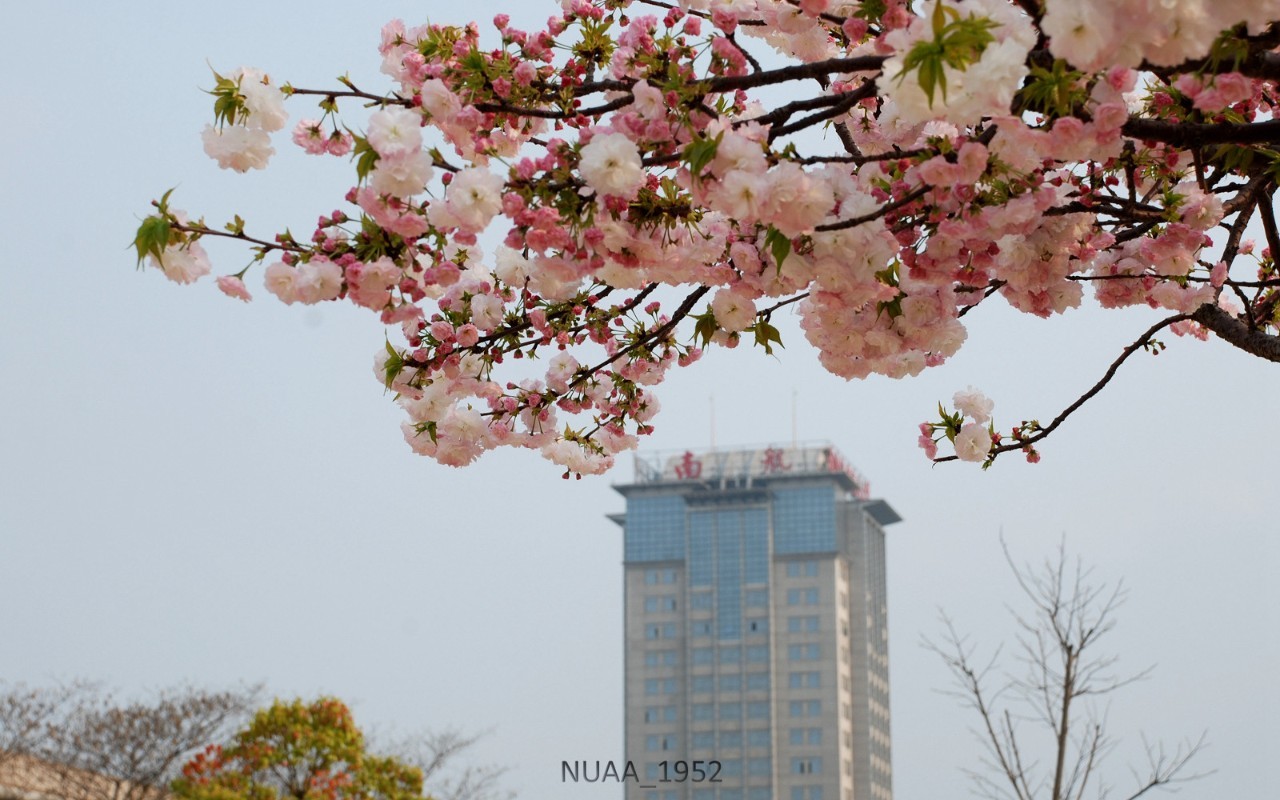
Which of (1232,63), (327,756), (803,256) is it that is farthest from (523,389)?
(327,756)

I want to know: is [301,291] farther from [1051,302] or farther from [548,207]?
[1051,302]

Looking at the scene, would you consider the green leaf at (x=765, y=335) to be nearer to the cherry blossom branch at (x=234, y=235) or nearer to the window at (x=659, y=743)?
the cherry blossom branch at (x=234, y=235)

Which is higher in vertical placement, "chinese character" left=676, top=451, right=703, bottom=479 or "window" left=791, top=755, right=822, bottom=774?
"chinese character" left=676, top=451, right=703, bottom=479

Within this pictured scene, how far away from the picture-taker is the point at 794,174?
243 centimetres

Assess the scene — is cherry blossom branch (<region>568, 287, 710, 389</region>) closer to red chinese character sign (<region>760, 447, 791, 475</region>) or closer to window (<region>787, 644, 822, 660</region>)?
window (<region>787, 644, 822, 660</region>)

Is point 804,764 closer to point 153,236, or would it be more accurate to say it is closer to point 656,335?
point 656,335

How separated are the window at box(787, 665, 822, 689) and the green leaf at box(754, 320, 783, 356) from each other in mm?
76076

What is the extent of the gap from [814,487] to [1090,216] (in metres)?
76.1

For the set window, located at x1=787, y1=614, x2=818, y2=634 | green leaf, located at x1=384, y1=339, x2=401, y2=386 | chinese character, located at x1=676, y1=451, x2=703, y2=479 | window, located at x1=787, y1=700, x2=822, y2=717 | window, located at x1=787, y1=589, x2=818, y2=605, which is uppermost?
chinese character, located at x1=676, y1=451, x2=703, y2=479

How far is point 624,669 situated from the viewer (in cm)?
8094

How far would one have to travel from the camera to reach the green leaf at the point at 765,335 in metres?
3.25

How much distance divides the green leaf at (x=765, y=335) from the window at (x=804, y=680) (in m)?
76.1

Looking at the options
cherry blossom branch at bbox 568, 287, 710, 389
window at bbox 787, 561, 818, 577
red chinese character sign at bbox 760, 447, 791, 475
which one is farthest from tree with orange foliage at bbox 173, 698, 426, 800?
red chinese character sign at bbox 760, 447, 791, 475

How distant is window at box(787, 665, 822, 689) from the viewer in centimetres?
7769
